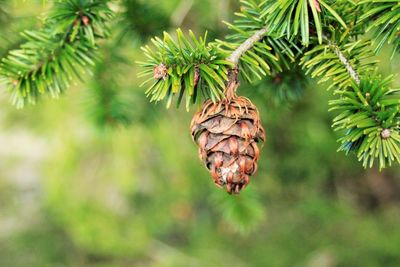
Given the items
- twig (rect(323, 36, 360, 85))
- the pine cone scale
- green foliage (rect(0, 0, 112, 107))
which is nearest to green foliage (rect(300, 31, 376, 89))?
twig (rect(323, 36, 360, 85))

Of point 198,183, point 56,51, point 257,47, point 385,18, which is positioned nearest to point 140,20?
point 56,51

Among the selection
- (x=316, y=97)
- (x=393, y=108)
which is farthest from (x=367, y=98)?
(x=316, y=97)

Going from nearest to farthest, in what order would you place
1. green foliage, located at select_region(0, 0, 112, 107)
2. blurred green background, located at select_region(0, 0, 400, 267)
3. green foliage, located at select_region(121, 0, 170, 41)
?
green foliage, located at select_region(0, 0, 112, 107) → green foliage, located at select_region(121, 0, 170, 41) → blurred green background, located at select_region(0, 0, 400, 267)

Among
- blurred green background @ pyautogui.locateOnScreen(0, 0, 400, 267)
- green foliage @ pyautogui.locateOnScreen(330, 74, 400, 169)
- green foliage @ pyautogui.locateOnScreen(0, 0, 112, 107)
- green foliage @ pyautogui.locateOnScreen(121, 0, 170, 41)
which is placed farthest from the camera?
blurred green background @ pyautogui.locateOnScreen(0, 0, 400, 267)

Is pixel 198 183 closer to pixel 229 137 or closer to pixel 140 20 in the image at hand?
pixel 140 20

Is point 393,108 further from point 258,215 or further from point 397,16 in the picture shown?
point 258,215

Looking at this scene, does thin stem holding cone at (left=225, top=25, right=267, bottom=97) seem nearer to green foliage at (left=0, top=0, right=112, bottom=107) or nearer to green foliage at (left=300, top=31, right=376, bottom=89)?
green foliage at (left=300, top=31, right=376, bottom=89)

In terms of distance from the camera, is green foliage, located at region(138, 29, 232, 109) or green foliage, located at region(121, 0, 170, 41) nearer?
green foliage, located at region(138, 29, 232, 109)
